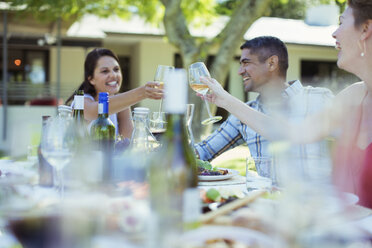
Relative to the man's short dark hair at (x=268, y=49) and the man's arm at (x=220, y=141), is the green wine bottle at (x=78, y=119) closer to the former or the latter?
the man's arm at (x=220, y=141)

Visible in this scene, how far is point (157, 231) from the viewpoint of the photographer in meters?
0.91

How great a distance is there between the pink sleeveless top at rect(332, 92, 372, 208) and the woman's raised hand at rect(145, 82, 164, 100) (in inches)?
38.5

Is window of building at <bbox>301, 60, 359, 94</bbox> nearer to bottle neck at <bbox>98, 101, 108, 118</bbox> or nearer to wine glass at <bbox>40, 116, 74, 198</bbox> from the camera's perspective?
bottle neck at <bbox>98, 101, 108, 118</bbox>

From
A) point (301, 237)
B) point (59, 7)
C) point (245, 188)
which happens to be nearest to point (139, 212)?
point (301, 237)

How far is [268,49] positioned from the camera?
121 inches

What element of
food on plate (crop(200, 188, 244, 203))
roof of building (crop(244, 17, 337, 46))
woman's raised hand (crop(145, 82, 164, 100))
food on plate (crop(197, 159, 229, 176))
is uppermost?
roof of building (crop(244, 17, 337, 46))

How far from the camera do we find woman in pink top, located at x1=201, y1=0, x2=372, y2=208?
2.06m

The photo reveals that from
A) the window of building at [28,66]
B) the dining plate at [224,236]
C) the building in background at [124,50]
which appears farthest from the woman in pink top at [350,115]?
the window of building at [28,66]

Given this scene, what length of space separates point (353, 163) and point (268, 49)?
123 cm

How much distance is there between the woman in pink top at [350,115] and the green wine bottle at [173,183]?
38.7 inches

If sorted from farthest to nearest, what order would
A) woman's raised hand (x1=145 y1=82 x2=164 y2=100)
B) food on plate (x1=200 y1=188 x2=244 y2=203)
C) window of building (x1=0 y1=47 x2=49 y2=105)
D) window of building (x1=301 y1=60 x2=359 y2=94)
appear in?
window of building (x1=301 y1=60 x2=359 y2=94)
window of building (x1=0 y1=47 x2=49 y2=105)
woman's raised hand (x1=145 y1=82 x2=164 y2=100)
food on plate (x1=200 y1=188 x2=244 y2=203)

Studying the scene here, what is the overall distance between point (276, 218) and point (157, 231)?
0.25m

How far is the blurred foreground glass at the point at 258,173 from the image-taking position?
173cm

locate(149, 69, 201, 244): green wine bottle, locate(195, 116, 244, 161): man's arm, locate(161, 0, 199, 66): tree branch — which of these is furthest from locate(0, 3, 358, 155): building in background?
locate(149, 69, 201, 244): green wine bottle
